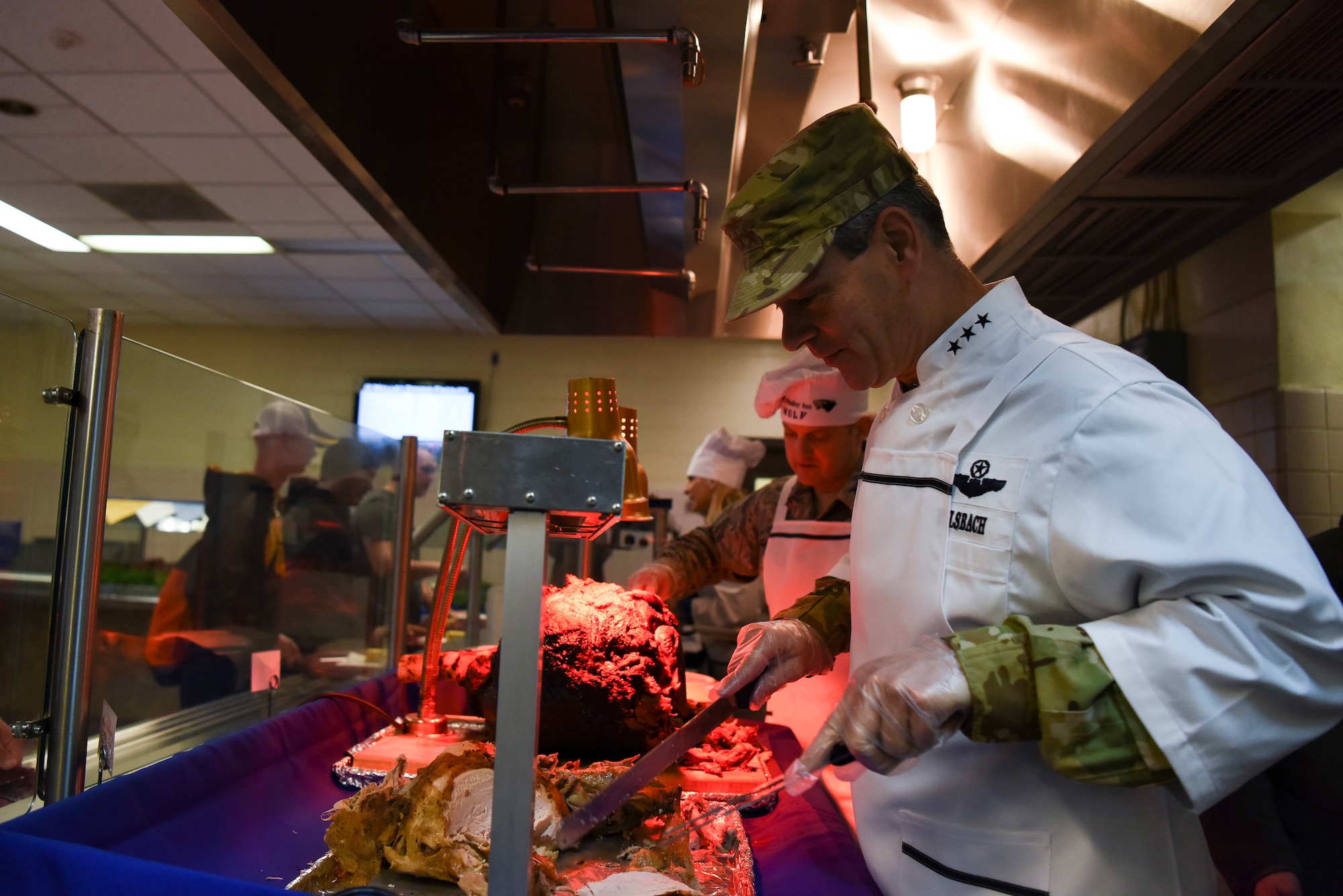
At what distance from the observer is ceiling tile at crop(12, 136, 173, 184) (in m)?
3.22

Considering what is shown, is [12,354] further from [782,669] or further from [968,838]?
[968,838]

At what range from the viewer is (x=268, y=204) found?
12.1ft

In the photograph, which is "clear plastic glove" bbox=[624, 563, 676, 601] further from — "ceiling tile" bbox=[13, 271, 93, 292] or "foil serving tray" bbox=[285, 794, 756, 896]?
"ceiling tile" bbox=[13, 271, 93, 292]

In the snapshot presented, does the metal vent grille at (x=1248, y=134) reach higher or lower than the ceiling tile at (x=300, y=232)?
lower

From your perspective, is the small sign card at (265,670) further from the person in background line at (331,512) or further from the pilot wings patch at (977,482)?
the pilot wings patch at (977,482)

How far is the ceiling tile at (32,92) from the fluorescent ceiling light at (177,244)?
50.0 inches

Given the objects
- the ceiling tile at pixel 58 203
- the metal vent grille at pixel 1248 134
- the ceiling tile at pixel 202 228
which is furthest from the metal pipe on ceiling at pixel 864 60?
the ceiling tile at pixel 58 203

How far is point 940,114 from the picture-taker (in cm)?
312

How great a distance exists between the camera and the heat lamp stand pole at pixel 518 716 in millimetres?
644

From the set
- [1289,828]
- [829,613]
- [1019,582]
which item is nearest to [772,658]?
[829,613]

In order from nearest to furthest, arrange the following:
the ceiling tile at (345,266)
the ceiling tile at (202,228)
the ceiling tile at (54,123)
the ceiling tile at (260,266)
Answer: the ceiling tile at (54,123) → the ceiling tile at (202,228) → the ceiling tile at (345,266) → the ceiling tile at (260,266)

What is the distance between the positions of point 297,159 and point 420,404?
282 centimetres

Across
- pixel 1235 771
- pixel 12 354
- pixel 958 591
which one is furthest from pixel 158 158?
pixel 1235 771

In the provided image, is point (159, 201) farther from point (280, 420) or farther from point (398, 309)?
point (280, 420)
